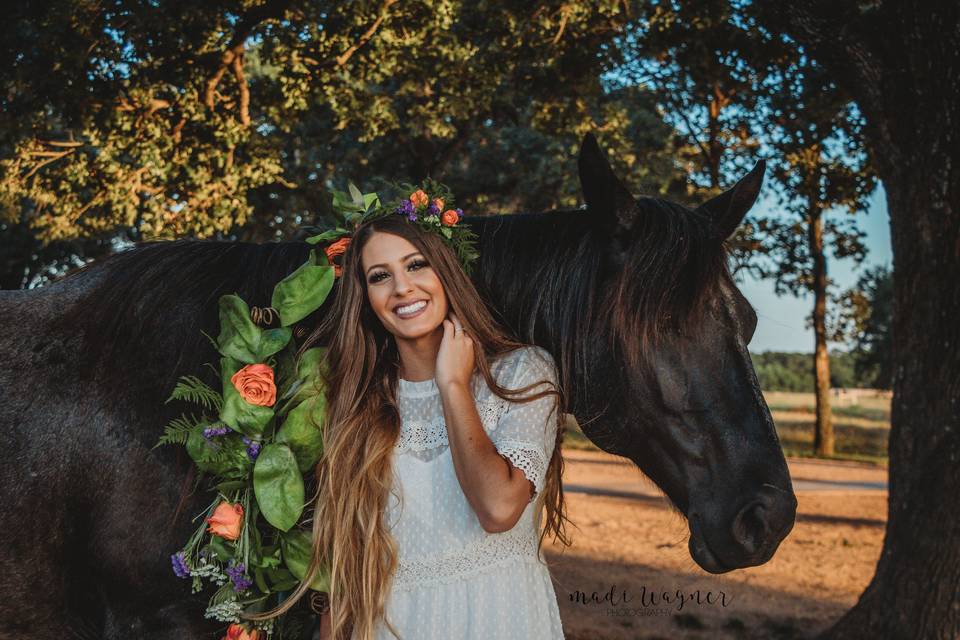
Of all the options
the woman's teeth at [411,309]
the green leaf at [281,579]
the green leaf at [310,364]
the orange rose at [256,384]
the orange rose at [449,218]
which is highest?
the orange rose at [449,218]

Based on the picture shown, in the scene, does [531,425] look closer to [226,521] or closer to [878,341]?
[226,521]

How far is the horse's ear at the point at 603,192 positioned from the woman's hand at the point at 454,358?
23.3 inches

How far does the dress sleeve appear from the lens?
2004mm

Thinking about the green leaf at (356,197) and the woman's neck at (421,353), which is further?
the green leaf at (356,197)

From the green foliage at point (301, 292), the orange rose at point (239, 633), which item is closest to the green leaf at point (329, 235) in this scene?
the green foliage at point (301, 292)

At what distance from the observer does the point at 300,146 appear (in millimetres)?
14133

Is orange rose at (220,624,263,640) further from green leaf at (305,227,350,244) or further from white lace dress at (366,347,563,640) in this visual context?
green leaf at (305,227,350,244)

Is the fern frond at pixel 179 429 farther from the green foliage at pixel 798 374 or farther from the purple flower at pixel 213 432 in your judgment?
the green foliage at pixel 798 374

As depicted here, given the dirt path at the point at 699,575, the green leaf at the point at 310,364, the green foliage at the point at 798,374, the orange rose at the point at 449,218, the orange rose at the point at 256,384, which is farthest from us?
the green foliage at the point at 798,374

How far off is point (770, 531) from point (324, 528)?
126cm

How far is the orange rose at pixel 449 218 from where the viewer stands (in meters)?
2.36

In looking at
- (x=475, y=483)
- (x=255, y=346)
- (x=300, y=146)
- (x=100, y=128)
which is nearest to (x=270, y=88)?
(x=100, y=128)

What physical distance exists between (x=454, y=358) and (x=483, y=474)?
14.4 inches

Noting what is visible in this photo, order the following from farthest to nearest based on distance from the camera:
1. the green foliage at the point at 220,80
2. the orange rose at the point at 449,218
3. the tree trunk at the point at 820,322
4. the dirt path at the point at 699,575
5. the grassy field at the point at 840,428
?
1. the grassy field at the point at 840,428
2. the tree trunk at the point at 820,322
3. the green foliage at the point at 220,80
4. the dirt path at the point at 699,575
5. the orange rose at the point at 449,218
